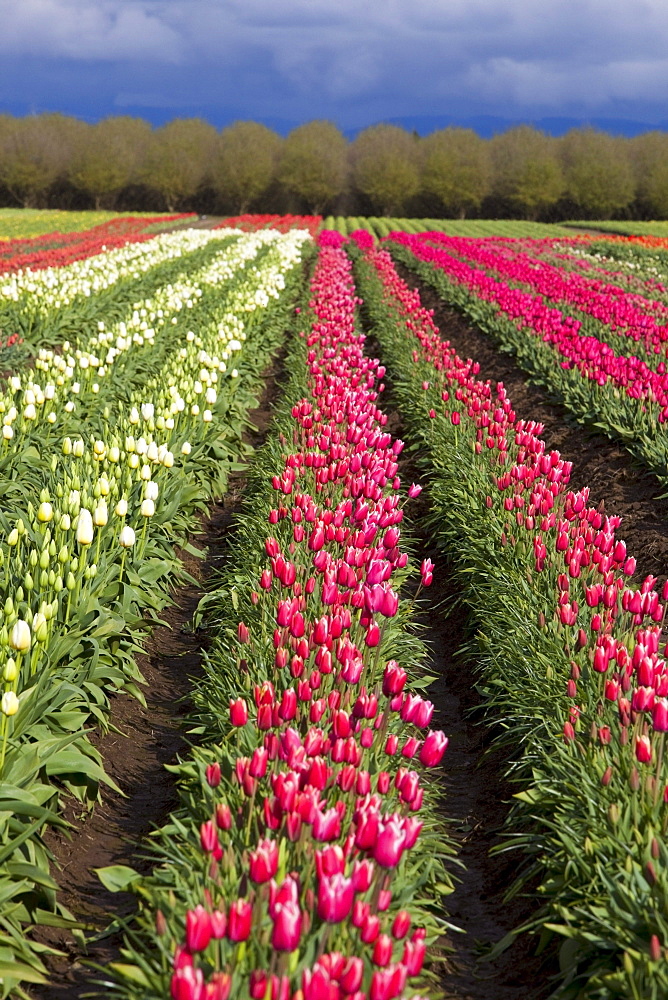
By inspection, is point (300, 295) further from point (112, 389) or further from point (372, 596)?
point (372, 596)

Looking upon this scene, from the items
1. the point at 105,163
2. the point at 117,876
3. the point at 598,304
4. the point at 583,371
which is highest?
the point at 105,163

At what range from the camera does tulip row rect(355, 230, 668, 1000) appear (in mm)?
3482

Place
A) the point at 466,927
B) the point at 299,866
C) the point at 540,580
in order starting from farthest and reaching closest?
the point at 540,580
the point at 466,927
the point at 299,866

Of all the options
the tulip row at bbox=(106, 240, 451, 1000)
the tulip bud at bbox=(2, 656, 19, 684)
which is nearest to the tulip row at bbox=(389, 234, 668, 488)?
the tulip row at bbox=(106, 240, 451, 1000)

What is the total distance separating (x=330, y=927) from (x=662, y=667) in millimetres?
2436

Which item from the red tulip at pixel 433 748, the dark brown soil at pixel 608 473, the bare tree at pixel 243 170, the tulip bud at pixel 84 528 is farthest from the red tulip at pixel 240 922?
the bare tree at pixel 243 170

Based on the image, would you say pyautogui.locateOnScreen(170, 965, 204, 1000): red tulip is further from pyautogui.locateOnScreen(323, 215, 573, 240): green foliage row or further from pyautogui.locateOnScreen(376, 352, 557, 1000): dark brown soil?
pyautogui.locateOnScreen(323, 215, 573, 240): green foliage row

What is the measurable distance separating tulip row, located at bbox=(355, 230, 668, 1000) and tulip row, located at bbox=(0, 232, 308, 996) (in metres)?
2.12

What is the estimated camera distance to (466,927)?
13.9ft

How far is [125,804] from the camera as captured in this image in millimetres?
5004

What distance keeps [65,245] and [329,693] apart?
3961 cm

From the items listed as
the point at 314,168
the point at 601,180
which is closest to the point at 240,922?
the point at 314,168

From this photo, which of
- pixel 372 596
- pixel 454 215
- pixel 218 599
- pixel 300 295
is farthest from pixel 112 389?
pixel 454 215

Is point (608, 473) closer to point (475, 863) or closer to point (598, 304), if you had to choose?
point (475, 863)
